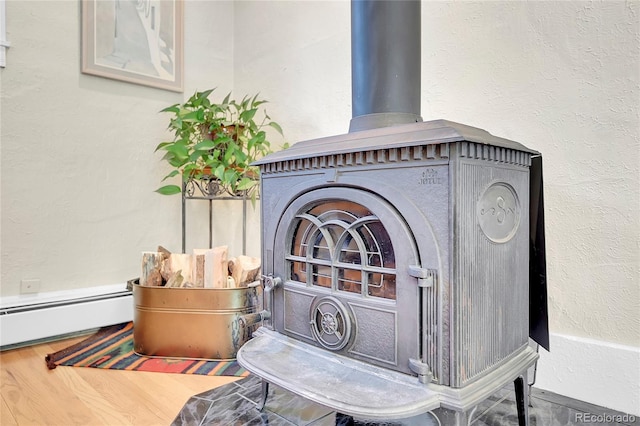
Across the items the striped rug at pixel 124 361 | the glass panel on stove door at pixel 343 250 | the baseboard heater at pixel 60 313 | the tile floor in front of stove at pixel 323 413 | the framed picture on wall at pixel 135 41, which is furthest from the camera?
the framed picture on wall at pixel 135 41

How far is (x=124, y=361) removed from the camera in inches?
63.5

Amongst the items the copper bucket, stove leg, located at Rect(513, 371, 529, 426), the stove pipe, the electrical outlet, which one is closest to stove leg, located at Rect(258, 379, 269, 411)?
the copper bucket

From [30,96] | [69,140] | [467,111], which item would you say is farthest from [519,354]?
[30,96]

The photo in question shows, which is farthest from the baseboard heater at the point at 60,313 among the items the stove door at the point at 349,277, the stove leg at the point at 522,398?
the stove leg at the point at 522,398

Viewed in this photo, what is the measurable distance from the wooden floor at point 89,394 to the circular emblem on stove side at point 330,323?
1.80 feet

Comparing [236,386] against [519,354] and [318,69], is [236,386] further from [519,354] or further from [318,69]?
[318,69]

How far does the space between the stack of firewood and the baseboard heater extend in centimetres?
51

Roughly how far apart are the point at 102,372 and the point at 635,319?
1.85 m

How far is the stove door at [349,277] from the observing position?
911mm

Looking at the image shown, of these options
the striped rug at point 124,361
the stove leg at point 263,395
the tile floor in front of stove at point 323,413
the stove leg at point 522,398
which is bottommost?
the striped rug at point 124,361

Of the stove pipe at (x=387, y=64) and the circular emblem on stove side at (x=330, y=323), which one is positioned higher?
the stove pipe at (x=387, y=64)

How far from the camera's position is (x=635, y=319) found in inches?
45.0

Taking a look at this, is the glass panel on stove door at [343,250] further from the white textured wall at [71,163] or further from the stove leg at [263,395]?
the white textured wall at [71,163]

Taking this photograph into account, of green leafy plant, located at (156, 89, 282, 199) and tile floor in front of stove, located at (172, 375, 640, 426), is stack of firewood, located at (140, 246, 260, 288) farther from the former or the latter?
tile floor in front of stove, located at (172, 375, 640, 426)
